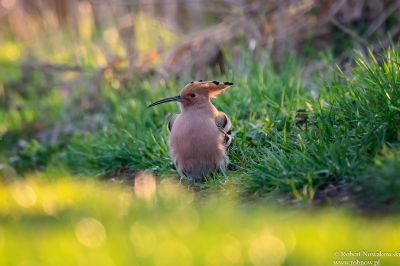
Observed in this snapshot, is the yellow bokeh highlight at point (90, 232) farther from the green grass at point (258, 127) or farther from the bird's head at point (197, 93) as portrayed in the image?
the bird's head at point (197, 93)

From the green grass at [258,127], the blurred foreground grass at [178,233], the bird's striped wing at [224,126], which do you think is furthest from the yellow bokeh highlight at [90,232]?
the bird's striped wing at [224,126]

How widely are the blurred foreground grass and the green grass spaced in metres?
0.41

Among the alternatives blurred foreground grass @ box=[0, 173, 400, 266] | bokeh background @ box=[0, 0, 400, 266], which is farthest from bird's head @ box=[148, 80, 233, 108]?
blurred foreground grass @ box=[0, 173, 400, 266]

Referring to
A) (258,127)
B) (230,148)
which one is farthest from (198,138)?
(258,127)

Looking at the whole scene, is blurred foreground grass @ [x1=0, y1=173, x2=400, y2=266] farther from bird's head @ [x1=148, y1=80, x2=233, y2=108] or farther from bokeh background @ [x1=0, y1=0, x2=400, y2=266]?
bird's head @ [x1=148, y1=80, x2=233, y2=108]

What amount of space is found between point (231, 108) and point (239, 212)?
2463mm

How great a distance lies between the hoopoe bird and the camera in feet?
16.4

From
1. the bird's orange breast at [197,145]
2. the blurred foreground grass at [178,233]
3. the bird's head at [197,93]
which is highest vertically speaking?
the bird's head at [197,93]

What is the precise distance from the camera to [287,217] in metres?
4.05

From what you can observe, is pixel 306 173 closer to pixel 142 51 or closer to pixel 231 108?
pixel 231 108

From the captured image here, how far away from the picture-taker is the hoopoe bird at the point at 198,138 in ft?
16.4

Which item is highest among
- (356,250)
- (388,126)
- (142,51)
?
(142,51)

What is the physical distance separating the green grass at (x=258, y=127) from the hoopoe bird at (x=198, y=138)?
0.14m

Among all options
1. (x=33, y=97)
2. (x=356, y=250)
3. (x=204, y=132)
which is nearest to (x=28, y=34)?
(x=33, y=97)
